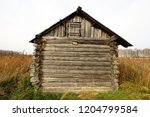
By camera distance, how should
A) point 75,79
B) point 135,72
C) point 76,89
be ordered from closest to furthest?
point 76,89
point 75,79
point 135,72

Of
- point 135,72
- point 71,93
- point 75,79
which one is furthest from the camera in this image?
point 135,72

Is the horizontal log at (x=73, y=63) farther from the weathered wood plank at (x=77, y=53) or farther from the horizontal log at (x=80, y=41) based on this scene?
the horizontal log at (x=80, y=41)

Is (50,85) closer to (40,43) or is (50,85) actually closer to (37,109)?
(40,43)

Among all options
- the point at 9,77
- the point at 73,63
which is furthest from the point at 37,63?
the point at 73,63

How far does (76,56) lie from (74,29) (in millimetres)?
1373

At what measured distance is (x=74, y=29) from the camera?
17297 millimetres

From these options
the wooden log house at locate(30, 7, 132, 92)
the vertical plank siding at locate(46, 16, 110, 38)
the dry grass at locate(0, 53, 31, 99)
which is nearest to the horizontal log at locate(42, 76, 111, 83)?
the wooden log house at locate(30, 7, 132, 92)

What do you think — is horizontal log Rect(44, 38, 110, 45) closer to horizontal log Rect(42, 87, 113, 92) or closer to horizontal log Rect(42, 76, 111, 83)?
horizontal log Rect(42, 76, 111, 83)

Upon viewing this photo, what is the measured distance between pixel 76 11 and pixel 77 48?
1.87 meters

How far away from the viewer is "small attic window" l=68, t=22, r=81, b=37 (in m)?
17.3

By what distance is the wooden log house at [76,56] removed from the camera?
17.2m

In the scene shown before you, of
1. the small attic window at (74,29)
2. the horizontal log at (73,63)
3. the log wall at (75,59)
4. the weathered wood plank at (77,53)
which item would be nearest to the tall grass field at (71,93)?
the log wall at (75,59)

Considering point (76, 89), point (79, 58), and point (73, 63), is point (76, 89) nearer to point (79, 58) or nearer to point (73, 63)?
point (73, 63)

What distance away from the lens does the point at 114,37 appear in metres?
17.4
